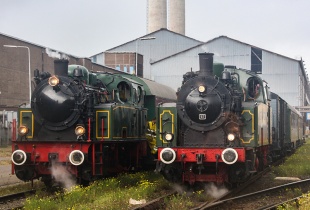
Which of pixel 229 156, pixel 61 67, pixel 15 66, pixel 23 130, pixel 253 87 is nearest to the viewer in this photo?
pixel 229 156

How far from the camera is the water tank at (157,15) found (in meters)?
78.7

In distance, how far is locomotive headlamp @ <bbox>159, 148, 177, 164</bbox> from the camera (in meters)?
11.7

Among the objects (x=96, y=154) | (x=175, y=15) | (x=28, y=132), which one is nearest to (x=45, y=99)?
(x=28, y=132)

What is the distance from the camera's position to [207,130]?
12.1 metres

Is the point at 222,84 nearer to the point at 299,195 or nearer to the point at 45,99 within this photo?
the point at 299,195

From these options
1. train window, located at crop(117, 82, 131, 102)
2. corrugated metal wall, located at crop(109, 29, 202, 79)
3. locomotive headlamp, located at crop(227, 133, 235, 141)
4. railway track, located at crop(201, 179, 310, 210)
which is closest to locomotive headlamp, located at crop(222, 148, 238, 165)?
locomotive headlamp, located at crop(227, 133, 235, 141)

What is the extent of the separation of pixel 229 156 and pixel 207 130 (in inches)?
41.2

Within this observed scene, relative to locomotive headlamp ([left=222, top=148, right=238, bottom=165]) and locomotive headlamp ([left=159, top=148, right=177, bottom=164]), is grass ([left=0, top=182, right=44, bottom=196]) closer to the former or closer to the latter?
locomotive headlamp ([left=159, top=148, right=177, bottom=164])

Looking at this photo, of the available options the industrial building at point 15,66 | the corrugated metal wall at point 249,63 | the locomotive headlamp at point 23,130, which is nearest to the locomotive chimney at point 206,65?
the locomotive headlamp at point 23,130

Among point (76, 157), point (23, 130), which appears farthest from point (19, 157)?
point (76, 157)

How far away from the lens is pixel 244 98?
13.0 meters

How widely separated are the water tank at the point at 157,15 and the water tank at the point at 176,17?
1684mm

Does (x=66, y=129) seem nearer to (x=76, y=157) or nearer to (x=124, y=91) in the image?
(x=76, y=157)

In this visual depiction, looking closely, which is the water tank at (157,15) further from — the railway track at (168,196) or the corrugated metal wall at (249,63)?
the railway track at (168,196)
